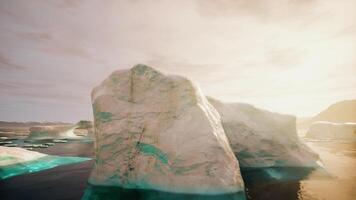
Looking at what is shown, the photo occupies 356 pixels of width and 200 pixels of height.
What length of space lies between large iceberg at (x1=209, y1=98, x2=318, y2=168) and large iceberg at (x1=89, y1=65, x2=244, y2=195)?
8.37 meters

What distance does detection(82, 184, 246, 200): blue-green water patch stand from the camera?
1281cm

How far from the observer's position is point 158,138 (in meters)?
15.8

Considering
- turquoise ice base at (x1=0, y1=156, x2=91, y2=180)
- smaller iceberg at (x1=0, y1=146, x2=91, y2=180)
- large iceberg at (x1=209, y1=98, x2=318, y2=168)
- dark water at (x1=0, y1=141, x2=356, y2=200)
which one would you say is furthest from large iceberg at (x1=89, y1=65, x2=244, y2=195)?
smaller iceberg at (x1=0, y1=146, x2=91, y2=180)

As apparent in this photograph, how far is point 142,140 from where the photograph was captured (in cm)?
1631

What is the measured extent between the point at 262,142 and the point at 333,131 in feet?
257

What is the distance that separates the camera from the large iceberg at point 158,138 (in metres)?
13.8

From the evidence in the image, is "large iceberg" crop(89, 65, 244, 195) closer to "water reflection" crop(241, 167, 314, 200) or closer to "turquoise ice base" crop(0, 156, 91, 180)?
"water reflection" crop(241, 167, 314, 200)

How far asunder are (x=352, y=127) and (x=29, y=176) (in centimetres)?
9557

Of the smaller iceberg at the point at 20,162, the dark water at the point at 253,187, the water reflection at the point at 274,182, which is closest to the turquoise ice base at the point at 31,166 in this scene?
the smaller iceberg at the point at 20,162

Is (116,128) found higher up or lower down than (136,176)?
Answer: higher up

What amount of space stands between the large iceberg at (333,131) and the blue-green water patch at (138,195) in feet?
292

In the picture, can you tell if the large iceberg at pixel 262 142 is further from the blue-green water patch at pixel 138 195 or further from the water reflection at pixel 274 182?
the blue-green water patch at pixel 138 195

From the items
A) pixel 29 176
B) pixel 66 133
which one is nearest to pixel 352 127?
pixel 29 176

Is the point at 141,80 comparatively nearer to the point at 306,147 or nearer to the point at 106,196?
the point at 106,196
